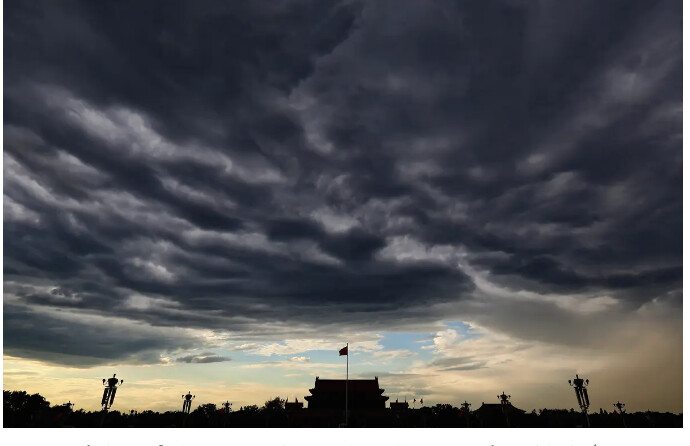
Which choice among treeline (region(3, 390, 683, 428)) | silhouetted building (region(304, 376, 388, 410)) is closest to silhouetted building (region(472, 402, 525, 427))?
treeline (region(3, 390, 683, 428))

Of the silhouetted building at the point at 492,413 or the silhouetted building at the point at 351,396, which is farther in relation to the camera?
the silhouetted building at the point at 492,413

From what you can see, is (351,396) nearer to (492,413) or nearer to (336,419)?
(336,419)

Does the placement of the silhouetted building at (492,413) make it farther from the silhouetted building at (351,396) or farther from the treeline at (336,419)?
the silhouetted building at (351,396)

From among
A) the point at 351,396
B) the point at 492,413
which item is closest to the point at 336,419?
the point at 351,396

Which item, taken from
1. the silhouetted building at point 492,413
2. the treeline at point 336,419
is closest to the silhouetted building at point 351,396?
the treeline at point 336,419

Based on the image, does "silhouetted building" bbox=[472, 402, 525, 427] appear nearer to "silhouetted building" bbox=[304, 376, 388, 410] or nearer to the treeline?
the treeline

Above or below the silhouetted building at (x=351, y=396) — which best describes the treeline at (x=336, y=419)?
below
